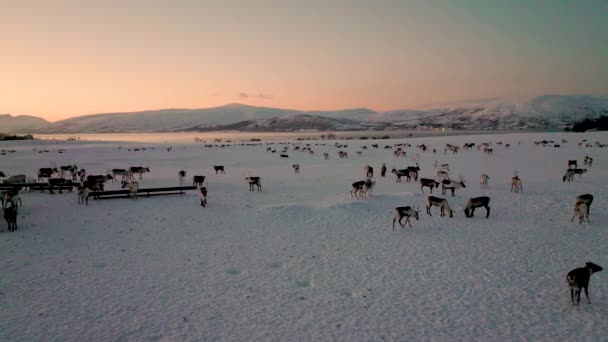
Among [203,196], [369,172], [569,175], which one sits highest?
[203,196]

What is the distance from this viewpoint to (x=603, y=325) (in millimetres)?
8312

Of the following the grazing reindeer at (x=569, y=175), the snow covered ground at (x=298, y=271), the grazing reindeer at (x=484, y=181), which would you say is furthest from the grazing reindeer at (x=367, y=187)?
the grazing reindeer at (x=569, y=175)

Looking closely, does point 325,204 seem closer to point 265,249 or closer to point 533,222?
point 265,249

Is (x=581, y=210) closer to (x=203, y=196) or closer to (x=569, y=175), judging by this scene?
(x=569, y=175)

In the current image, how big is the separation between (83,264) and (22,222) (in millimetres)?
7746

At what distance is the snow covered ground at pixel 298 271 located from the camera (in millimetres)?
8375

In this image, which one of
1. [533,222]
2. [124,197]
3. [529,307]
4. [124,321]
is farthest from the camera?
[124,197]

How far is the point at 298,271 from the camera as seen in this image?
11609 mm

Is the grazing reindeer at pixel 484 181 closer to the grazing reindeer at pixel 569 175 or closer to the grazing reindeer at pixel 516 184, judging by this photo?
the grazing reindeer at pixel 516 184

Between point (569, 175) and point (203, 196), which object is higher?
point (203, 196)

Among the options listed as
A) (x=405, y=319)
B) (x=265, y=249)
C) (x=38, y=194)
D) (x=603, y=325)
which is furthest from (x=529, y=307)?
(x=38, y=194)

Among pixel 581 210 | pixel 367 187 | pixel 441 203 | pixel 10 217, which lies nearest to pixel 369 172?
pixel 367 187

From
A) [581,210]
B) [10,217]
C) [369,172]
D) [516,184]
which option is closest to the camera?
[10,217]

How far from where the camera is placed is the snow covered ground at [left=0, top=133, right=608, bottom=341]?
8.38m
